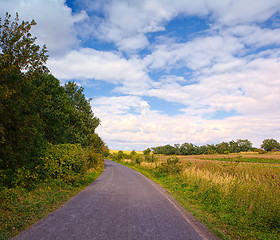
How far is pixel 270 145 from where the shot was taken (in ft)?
322

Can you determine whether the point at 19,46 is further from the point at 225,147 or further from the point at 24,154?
the point at 225,147

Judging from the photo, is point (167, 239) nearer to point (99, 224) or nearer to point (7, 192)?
point (99, 224)

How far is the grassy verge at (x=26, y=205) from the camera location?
5141 mm

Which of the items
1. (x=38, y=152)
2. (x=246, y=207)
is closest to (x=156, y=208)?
(x=246, y=207)

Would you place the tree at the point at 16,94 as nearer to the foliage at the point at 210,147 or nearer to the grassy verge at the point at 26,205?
the grassy verge at the point at 26,205

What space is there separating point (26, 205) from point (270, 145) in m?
117

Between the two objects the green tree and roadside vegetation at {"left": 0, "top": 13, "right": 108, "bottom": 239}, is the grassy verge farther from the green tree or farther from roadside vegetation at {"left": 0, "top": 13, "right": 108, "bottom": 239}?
the green tree

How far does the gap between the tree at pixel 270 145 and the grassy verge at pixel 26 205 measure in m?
114

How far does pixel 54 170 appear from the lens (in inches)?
425

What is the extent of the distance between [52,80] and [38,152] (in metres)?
9.61

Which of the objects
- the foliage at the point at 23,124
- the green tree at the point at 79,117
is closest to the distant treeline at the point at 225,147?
the green tree at the point at 79,117

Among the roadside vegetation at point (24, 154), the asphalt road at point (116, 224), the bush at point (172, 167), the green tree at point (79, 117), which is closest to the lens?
the asphalt road at point (116, 224)

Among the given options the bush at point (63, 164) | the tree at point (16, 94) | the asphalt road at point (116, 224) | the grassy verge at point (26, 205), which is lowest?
the asphalt road at point (116, 224)

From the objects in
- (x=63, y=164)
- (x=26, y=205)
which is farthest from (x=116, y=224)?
(x=63, y=164)
